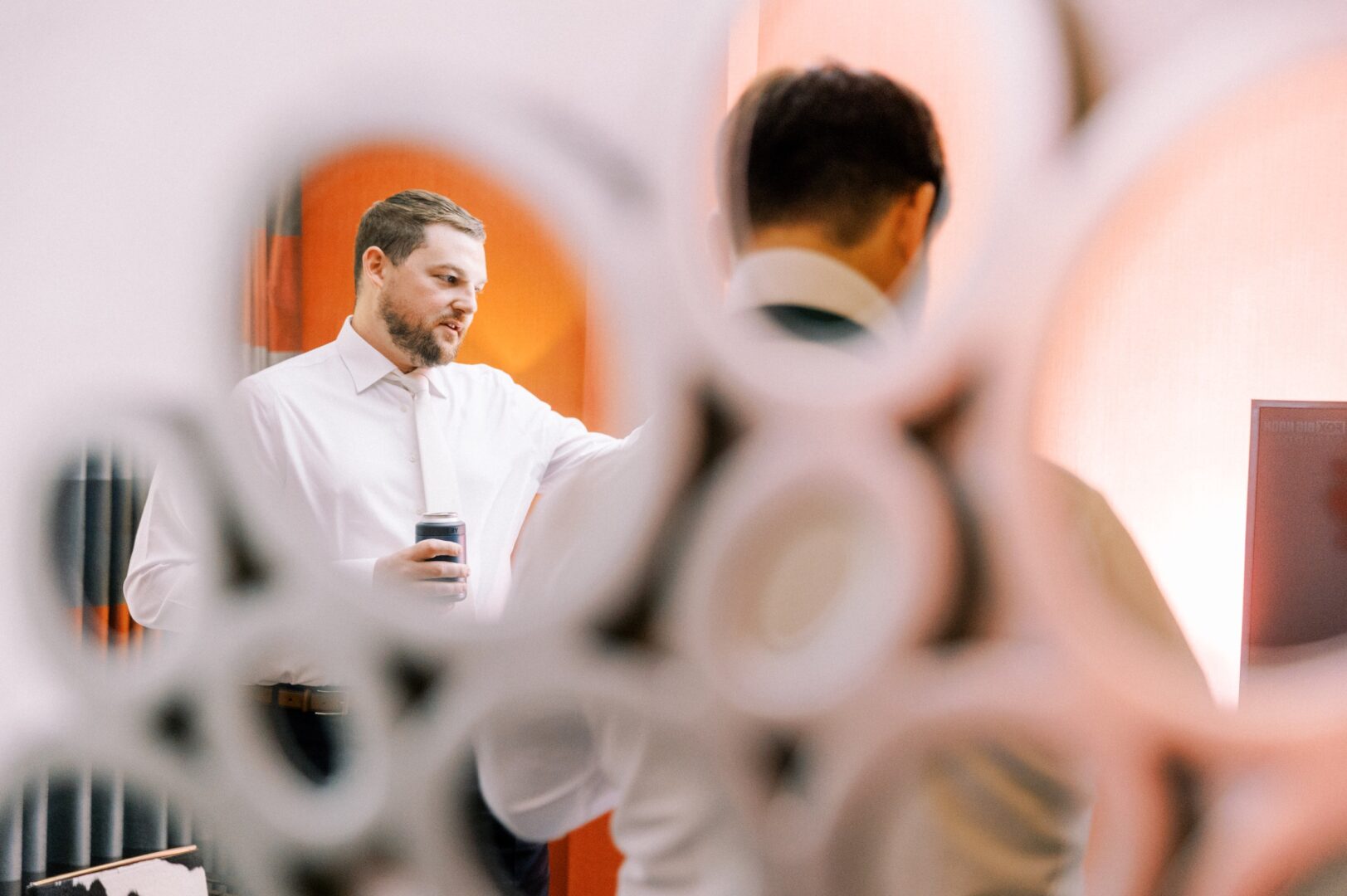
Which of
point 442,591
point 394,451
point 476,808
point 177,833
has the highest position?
point 394,451

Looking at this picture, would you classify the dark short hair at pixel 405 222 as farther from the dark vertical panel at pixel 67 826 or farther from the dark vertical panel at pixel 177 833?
the dark vertical panel at pixel 177 833

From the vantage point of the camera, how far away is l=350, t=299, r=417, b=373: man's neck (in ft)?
2.43

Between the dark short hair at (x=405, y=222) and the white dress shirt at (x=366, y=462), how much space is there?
7cm

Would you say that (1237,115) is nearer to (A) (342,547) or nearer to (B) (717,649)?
(B) (717,649)

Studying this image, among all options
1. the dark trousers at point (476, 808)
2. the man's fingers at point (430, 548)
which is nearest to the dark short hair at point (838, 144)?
the man's fingers at point (430, 548)

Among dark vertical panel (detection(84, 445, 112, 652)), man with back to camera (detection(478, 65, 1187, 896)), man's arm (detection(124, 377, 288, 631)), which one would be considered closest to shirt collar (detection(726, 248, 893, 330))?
man with back to camera (detection(478, 65, 1187, 896))

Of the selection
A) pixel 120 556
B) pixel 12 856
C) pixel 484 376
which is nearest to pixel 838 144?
pixel 484 376

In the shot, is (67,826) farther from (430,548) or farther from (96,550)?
(430,548)

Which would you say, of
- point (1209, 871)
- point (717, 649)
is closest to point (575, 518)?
point (717, 649)

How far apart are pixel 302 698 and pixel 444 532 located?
0.18 m

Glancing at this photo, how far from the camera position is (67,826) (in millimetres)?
1184

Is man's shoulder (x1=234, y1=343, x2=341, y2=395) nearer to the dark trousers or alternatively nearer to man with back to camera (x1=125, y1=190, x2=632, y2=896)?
man with back to camera (x1=125, y1=190, x2=632, y2=896)

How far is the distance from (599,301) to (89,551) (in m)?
0.54

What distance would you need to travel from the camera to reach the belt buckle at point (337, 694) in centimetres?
70
